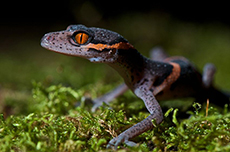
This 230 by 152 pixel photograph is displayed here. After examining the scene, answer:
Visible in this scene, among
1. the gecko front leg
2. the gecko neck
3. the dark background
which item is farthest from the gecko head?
the dark background

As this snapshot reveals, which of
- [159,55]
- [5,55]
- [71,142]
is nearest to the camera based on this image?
[71,142]

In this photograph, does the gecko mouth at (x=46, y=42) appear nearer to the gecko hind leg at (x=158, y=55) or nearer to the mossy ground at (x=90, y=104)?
the mossy ground at (x=90, y=104)

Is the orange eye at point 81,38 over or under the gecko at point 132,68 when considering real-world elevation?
over

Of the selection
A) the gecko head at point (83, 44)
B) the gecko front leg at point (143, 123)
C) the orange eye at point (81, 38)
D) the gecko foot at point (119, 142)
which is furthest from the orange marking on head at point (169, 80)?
the orange eye at point (81, 38)

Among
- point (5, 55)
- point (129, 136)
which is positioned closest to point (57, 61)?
point (5, 55)

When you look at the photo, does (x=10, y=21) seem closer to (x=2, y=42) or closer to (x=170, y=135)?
(x=2, y=42)

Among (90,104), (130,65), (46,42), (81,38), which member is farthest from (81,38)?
(90,104)

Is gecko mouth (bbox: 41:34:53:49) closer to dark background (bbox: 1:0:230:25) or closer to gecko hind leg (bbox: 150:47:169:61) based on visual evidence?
gecko hind leg (bbox: 150:47:169:61)
